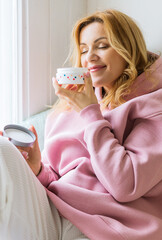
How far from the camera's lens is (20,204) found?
2.88 ft

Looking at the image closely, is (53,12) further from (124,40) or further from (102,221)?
(102,221)

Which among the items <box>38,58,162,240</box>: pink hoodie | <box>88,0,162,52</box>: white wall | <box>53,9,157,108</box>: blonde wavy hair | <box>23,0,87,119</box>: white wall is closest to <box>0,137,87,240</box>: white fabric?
<box>38,58,162,240</box>: pink hoodie

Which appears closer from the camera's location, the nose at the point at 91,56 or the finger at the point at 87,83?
the finger at the point at 87,83

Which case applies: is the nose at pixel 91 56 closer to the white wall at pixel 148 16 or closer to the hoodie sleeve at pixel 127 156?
the hoodie sleeve at pixel 127 156

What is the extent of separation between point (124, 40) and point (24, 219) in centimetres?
76

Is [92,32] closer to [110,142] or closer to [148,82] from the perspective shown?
[148,82]

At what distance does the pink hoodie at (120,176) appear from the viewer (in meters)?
0.99

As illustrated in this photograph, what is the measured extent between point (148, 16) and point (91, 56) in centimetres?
52

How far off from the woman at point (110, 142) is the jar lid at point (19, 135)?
0.09 meters

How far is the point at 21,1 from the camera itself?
1.48 metres

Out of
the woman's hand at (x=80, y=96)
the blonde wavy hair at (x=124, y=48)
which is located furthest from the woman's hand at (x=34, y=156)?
the blonde wavy hair at (x=124, y=48)

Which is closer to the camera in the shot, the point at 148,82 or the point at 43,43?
the point at 148,82

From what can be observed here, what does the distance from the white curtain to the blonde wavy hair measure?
0.39 metres

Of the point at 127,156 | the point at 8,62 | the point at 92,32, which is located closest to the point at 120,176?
the point at 127,156
